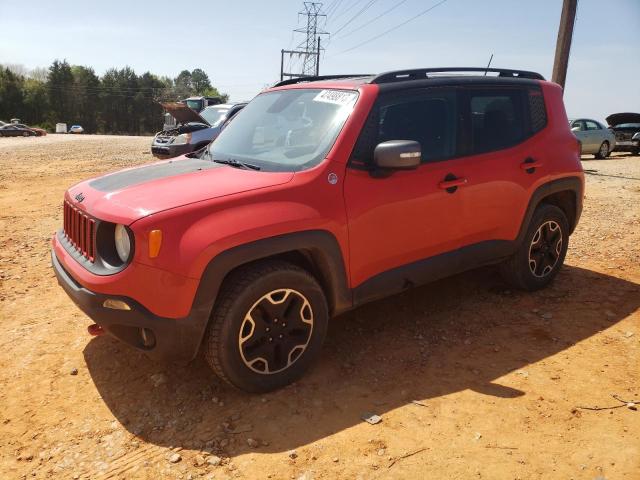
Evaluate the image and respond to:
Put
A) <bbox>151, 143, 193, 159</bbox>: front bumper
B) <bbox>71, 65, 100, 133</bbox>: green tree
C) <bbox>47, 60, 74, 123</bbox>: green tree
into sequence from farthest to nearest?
<bbox>71, 65, 100, 133</bbox>: green tree
<bbox>47, 60, 74, 123</bbox>: green tree
<bbox>151, 143, 193, 159</bbox>: front bumper

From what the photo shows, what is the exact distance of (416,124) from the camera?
3.59 m

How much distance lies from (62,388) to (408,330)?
2.42m

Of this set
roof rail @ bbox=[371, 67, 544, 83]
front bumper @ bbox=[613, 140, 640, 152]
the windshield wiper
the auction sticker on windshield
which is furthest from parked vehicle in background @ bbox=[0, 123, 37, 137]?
Result: roof rail @ bbox=[371, 67, 544, 83]

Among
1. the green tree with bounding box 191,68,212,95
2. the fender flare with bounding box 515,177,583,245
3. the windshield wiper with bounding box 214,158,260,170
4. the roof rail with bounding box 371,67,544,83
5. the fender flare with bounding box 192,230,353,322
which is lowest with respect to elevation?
the fender flare with bounding box 192,230,353,322

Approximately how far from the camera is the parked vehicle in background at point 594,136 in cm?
1803

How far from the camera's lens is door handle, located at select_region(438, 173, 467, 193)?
3598 mm

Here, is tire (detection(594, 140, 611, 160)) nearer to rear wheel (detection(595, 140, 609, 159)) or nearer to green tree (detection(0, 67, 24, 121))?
rear wheel (detection(595, 140, 609, 159))

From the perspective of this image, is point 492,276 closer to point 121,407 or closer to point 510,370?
point 510,370

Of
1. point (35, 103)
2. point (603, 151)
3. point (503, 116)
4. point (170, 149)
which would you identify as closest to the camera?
point (503, 116)

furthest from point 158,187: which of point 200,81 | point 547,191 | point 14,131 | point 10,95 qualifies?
point 200,81

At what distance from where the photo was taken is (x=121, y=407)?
3.01 m

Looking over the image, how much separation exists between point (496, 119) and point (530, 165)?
1.56 ft

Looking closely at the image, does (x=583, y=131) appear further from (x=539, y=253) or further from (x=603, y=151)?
(x=539, y=253)

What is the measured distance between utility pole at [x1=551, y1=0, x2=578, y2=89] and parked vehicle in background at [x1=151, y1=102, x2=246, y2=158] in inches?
310
